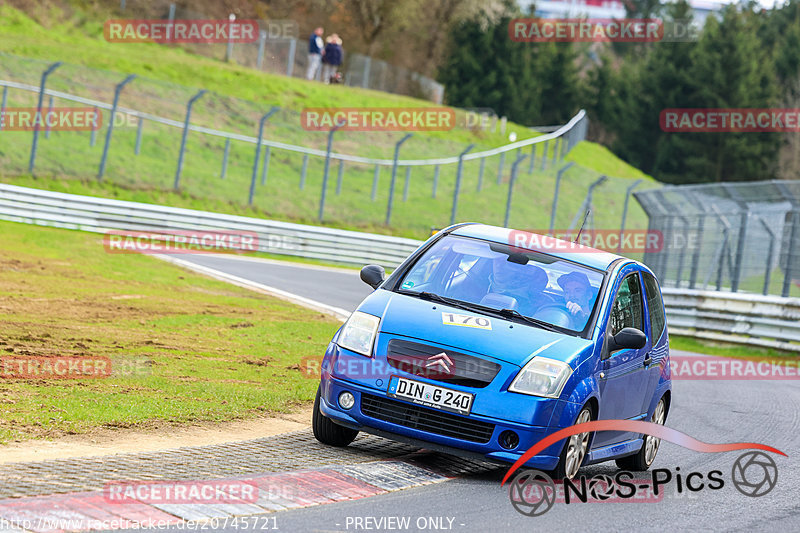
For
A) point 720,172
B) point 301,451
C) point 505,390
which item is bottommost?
point 301,451

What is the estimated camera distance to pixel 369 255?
98.5 feet

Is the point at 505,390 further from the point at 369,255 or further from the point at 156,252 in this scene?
the point at 369,255

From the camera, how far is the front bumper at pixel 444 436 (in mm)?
7348

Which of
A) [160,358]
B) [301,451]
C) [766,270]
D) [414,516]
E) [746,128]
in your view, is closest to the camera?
[414,516]

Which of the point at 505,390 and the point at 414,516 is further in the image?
the point at 505,390

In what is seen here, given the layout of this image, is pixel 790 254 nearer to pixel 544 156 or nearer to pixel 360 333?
pixel 360 333

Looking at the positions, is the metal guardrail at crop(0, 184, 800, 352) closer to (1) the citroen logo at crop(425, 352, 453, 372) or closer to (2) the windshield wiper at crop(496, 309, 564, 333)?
(2) the windshield wiper at crop(496, 309, 564, 333)

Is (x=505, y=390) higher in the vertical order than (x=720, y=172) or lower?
lower

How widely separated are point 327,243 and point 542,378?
2194 centimetres

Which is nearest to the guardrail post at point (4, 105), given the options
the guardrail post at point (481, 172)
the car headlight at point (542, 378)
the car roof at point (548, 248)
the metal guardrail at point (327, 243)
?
the metal guardrail at point (327, 243)

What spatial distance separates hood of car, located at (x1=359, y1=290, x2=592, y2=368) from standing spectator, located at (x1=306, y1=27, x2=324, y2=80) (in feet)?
133

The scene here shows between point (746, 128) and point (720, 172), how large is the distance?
320cm

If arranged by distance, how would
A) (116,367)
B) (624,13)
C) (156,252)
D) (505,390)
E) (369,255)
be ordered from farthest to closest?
(624,13), (369,255), (156,252), (116,367), (505,390)

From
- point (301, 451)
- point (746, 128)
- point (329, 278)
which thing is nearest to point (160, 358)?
point (301, 451)
